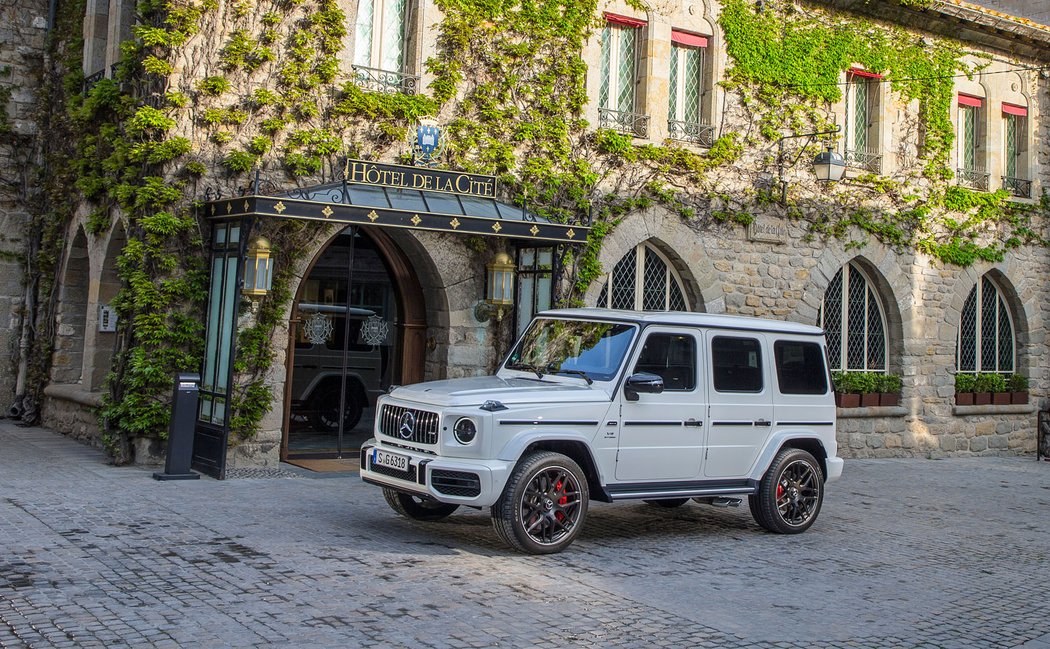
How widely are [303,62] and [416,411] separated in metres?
5.26

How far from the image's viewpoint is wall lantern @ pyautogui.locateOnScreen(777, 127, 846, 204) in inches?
598

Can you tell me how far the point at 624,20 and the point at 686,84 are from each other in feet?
4.37

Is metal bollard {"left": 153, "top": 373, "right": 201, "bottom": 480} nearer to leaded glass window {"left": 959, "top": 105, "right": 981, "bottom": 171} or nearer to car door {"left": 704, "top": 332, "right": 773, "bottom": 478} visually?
car door {"left": 704, "top": 332, "right": 773, "bottom": 478}

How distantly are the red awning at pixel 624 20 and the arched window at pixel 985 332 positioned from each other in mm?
7467

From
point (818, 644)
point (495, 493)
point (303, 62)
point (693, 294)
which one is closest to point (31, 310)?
point (303, 62)

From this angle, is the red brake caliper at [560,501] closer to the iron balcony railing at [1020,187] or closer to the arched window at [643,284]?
the arched window at [643,284]

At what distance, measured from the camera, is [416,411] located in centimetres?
815

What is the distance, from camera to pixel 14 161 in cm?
1513

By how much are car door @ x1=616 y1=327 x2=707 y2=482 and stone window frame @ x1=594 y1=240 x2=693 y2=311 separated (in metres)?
5.18

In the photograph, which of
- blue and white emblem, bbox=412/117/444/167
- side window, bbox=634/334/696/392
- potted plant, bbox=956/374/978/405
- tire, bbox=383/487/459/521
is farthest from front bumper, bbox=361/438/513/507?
potted plant, bbox=956/374/978/405

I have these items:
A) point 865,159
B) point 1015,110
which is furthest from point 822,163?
point 1015,110

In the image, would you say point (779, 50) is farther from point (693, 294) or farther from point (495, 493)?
point (495, 493)

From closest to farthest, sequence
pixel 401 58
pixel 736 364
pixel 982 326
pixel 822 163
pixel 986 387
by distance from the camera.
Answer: pixel 736 364 < pixel 401 58 < pixel 822 163 < pixel 986 387 < pixel 982 326

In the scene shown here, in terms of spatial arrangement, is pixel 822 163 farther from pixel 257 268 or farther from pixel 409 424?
pixel 409 424
